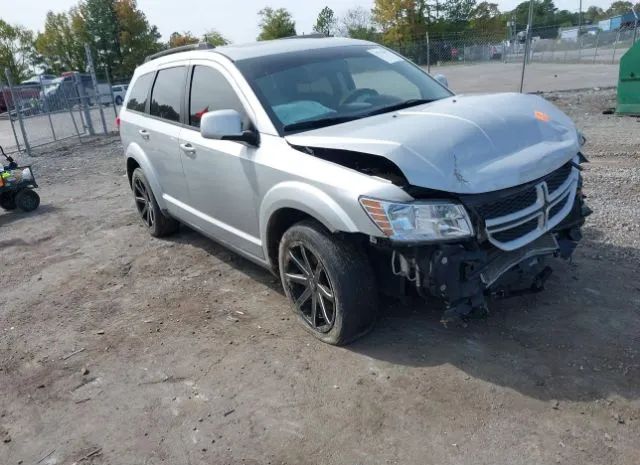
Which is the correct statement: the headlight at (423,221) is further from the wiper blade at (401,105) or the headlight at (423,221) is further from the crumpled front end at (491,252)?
the wiper blade at (401,105)

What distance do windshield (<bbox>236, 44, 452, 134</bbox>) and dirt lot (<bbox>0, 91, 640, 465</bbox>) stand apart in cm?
146

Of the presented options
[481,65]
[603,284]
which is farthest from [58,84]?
[481,65]

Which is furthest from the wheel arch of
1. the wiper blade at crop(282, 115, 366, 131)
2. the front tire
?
the wiper blade at crop(282, 115, 366, 131)

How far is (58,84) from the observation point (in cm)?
1588

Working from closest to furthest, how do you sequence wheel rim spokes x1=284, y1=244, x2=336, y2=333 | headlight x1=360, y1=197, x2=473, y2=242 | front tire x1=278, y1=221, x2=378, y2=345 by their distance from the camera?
1. headlight x1=360, y1=197, x2=473, y2=242
2. front tire x1=278, y1=221, x2=378, y2=345
3. wheel rim spokes x1=284, y1=244, x2=336, y2=333

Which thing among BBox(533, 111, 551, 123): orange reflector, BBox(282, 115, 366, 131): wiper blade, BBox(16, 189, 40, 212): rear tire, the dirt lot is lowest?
the dirt lot

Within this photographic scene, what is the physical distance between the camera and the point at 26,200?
8.15 m

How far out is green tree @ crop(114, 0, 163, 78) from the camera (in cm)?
5644

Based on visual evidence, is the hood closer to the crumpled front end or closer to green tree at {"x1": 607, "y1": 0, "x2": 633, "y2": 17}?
the crumpled front end

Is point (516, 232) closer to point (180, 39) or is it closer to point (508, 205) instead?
point (508, 205)

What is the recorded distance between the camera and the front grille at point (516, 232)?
3121mm

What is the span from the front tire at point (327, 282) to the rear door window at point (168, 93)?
6.45ft

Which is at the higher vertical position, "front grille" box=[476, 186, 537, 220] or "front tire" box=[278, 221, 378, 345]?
"front grille" box=[476, 186, 537, 220]

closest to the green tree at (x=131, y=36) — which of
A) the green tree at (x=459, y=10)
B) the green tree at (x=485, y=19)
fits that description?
the green tree at (x=459, y=10)
